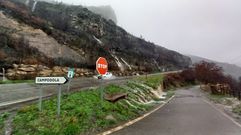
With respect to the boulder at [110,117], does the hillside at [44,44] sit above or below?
above

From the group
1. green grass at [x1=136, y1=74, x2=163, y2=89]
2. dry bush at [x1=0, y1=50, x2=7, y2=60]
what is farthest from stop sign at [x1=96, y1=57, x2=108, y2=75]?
green grass at [x1=136, y1=74, x2=163, y2=89]

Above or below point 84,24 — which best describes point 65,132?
below

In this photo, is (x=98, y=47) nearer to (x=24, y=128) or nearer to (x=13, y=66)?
(x=13, y=66)

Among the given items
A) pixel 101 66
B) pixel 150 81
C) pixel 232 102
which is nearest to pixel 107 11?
pixel 150 81

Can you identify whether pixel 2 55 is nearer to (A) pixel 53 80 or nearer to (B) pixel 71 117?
(A) pixel 53 80

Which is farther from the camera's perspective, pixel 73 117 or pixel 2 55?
pixel 2 55

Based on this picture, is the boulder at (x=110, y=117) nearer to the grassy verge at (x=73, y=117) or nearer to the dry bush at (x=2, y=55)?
the grassy verge at (x=73, y=117)

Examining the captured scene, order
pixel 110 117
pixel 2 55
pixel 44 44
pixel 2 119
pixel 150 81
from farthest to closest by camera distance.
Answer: pixel 44 44, pixel 150 81, pixel 2 55, pixel 110 117, pixel 2 119

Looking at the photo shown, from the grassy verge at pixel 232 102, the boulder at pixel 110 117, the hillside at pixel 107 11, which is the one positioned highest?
the hillside at pixel 107 11

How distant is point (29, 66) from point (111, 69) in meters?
25.5

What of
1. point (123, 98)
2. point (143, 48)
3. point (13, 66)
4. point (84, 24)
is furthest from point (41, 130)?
point (143, 48)

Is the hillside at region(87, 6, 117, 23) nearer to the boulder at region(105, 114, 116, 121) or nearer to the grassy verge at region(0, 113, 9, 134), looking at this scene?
the boulder at region(105, 114, 116, 121)

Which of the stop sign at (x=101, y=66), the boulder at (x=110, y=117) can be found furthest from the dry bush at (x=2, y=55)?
the boulder at (x=110, y=117)

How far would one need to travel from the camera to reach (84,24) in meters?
75.8
